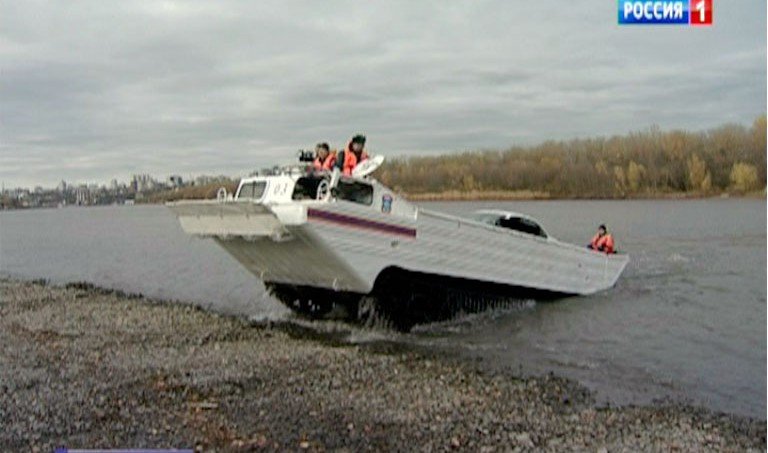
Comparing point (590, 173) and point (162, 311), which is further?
point (590, 173)

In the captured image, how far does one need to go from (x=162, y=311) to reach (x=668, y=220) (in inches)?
1751

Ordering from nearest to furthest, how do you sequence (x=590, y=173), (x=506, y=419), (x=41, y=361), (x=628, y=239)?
1. (x=506, y=419)
2. (x=41, y=361)
3. (x=628, y=239)
4. (x=590, y=173)

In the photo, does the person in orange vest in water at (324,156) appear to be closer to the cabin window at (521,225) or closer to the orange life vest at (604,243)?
the cabin window at (521,225)

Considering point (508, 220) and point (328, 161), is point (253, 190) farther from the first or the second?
point (508, 220)

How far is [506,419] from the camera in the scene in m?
8.39

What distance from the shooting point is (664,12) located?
939 centimetres

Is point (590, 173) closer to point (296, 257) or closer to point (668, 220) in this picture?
point (668, 220)

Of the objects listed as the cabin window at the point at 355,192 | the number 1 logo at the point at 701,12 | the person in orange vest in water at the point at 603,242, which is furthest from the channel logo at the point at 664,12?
the person in orange vest in water at the point at 603,242

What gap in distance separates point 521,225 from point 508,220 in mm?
405

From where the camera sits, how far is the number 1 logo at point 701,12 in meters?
9.43

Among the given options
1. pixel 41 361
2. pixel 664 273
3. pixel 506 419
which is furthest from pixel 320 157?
pixel 664 273

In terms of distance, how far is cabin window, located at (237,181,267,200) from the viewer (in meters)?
13.7

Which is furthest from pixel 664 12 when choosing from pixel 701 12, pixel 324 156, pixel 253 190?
pixel 253 190

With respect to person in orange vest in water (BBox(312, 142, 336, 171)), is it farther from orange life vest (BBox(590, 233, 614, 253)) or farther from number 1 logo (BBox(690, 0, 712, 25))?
orange life vest (BBox(590, 233, 614, 253))
